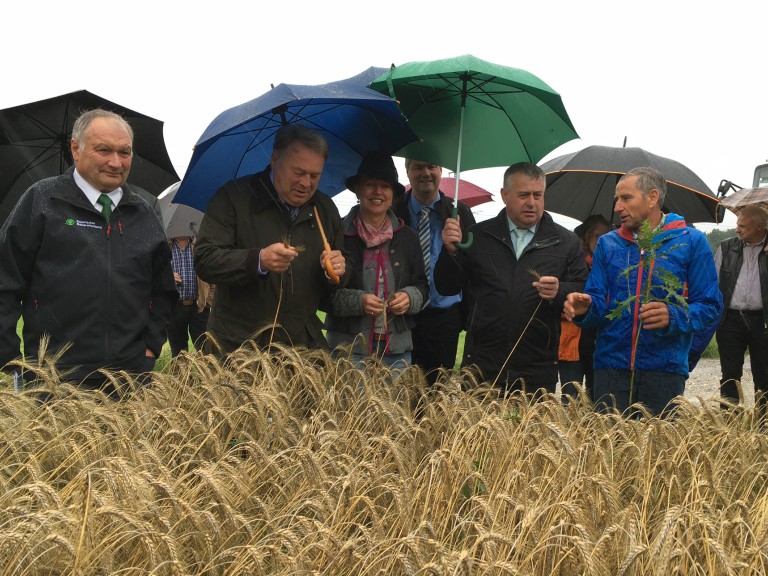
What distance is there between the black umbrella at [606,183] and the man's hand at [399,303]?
9.22 feet

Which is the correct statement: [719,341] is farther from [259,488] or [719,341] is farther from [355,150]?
[259,488]

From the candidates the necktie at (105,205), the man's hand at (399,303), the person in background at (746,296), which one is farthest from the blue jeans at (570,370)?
the necktie at (105,205)

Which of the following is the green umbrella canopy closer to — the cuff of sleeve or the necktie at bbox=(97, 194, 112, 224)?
the cuff of sleeve

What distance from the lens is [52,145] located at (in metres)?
5.75

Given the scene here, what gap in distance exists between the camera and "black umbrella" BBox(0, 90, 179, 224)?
18.1ft

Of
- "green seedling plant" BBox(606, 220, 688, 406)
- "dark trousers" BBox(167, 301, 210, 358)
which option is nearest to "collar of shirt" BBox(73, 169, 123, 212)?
"green seedling plant" BBox(606, 220, 688, 406)

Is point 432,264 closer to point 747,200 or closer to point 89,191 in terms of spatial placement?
point 89,191

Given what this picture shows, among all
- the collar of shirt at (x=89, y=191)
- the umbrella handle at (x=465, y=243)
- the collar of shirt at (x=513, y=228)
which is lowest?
the umbrella handle at (x=465, y=243)

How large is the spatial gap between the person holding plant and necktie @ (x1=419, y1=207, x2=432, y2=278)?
102 centimetres

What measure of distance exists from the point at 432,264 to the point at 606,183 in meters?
3.13

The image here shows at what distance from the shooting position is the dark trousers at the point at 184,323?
826cm

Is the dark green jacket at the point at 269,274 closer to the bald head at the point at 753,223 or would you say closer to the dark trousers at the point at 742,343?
the dark trousers at the point at 742,343

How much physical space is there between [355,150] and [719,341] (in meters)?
3.72

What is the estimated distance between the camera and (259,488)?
320 centimetres
